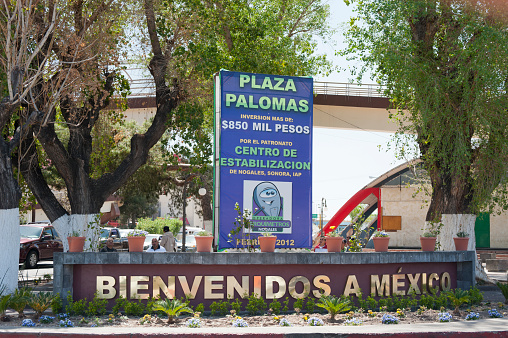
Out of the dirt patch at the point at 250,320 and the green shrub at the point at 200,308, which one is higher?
the green shrub at the point at 200,308

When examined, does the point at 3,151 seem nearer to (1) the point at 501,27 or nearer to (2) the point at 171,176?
(1) the point at 501,27

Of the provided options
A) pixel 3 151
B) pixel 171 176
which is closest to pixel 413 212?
pixel 171 176

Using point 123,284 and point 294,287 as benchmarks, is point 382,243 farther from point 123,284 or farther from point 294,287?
point 123,284

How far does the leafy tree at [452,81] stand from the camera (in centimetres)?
1625

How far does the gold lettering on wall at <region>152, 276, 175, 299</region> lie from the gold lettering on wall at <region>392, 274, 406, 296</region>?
5.00 metres

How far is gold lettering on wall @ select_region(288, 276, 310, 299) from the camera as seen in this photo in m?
11.9

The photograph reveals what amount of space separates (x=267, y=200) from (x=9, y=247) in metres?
→ 6.30

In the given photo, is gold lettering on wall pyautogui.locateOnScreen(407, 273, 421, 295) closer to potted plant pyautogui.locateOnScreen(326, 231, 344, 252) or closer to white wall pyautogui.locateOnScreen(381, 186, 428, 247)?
potted plant pyautogui.locateOnScreen(326, 231, 344, 252)

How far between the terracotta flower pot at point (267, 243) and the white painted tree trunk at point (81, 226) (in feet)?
22.7

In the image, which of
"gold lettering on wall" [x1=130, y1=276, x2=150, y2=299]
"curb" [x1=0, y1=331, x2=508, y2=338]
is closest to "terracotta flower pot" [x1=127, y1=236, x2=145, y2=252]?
"gold lettering on wall" [x1=130, y1=276, x2=150, y2=299]

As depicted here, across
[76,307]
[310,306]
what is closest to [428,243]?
[310,306]

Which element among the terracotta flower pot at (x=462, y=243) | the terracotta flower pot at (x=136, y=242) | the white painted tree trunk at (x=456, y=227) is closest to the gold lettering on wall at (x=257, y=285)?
the terracotta flower pot at (x=136, y=242)

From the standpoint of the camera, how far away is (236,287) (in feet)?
38.7

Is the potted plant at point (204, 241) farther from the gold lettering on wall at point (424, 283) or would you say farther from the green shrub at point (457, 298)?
the green shrub at point (457, 298)
